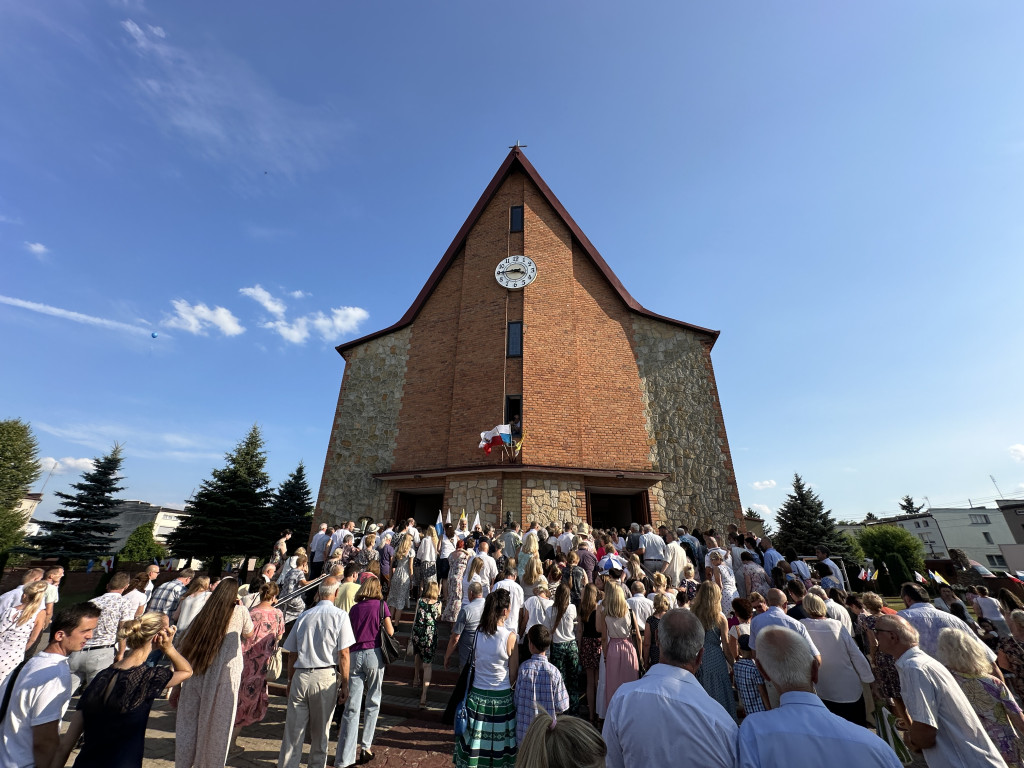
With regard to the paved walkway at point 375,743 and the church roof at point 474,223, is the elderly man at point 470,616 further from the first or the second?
the church roof at point 474,223

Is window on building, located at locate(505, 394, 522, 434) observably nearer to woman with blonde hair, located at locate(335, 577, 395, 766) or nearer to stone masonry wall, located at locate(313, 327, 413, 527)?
stone masonry wall, located at locate(313, 327, 413, 527)

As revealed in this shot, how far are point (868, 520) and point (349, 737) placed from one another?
251 feet

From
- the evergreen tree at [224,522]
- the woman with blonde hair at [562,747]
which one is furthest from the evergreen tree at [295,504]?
the woman with blonde hair at [562,747]

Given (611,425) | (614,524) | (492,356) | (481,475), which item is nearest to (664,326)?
(611,425)

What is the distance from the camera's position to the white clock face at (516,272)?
18.3m

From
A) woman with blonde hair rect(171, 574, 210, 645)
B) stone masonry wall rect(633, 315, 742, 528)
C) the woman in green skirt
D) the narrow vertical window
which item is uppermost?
the narrow vertical window

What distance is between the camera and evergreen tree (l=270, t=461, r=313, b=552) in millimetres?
30266

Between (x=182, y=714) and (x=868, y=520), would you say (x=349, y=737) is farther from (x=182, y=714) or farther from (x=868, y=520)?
(x=868, y=520)

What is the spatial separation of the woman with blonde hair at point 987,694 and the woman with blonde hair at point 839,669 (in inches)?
42.0

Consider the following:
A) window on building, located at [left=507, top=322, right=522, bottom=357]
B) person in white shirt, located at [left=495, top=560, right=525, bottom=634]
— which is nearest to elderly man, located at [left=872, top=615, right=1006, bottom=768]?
person in white shirt, located at [left=495, top=560, right=525, bottom=634]

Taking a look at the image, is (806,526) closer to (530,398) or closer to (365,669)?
(530,398)

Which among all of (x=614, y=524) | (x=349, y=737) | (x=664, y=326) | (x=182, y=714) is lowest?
(x=349, y=737)

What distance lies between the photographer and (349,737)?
489 centimetres

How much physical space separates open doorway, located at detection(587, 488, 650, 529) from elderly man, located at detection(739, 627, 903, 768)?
520 inches
